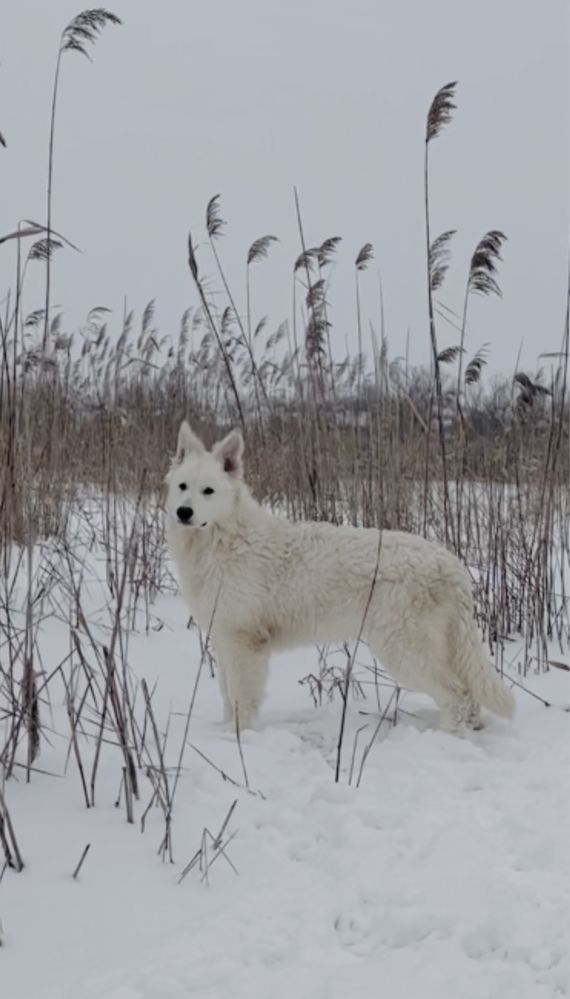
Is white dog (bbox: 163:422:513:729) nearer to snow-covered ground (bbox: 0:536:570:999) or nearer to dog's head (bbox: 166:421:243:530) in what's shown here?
dog's head (bbox: 166:421:243:530)

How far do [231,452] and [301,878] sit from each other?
2130 mm

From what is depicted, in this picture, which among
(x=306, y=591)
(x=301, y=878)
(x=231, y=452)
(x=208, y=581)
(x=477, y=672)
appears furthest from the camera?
(x=231, y=452)

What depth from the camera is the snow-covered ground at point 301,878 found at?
5.59 feet

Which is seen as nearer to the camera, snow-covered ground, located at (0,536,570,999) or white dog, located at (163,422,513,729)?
snow-covered ground, located at (0,536,570,999)

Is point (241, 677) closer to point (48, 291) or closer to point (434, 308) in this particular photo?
point (48, 291)

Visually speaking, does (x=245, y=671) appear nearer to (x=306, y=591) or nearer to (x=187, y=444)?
(x=306, y=591)

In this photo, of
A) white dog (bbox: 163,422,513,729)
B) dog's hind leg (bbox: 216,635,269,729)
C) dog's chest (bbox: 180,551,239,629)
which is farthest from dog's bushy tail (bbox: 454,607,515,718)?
dog's chest (bbox: 180,551,239,629)

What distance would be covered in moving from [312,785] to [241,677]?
92cm

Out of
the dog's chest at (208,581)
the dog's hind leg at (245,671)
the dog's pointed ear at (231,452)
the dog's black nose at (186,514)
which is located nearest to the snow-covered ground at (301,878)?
the dog's hind leg at (245,671)

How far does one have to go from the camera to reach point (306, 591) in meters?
3.59

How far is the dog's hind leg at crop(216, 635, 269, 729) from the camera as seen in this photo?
354 cm

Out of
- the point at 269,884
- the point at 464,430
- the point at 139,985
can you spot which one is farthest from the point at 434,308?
the point at 139,985

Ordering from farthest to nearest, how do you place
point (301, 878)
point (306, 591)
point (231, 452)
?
point (231, 452)
point (306, 591)
point (301, 878)

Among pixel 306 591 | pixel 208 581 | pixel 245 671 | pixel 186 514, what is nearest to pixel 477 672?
pixel 306 591
